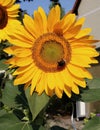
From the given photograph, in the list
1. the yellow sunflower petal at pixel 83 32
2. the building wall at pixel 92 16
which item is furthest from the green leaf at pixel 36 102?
the building wall at pixel 92 16

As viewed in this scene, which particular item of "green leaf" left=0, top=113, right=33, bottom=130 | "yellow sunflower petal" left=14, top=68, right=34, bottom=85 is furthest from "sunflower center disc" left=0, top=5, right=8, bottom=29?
"yellow sunflower petal" left=14, top=68, right=34, bottom=85

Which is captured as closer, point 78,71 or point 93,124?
point 78,71

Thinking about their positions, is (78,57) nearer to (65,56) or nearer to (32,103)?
(65,56)

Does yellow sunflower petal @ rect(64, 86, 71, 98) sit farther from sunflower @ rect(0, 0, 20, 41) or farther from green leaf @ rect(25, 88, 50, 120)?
sunflower @ rect(0, 0, 20, 41)

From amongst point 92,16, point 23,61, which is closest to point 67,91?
point 23,61

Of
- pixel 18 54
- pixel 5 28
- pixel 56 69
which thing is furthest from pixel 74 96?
pixel 5 28

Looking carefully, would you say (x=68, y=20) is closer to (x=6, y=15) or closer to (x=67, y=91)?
(x=67, y=91)
